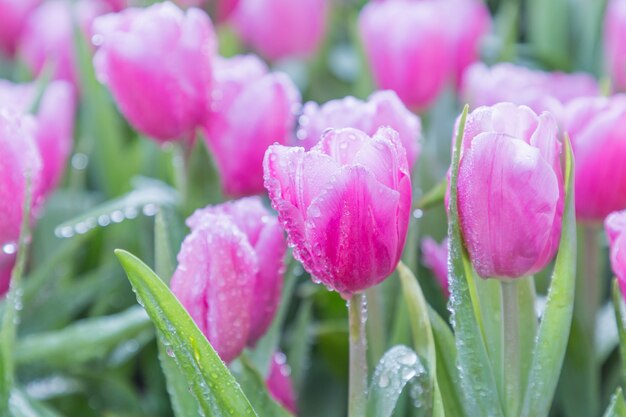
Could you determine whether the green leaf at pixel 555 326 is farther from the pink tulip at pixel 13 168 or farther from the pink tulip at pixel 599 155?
the pink tulip at pixel 13 168

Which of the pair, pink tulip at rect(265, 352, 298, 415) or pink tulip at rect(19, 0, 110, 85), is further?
pink tulip at rect(19, 0, 110, 85)

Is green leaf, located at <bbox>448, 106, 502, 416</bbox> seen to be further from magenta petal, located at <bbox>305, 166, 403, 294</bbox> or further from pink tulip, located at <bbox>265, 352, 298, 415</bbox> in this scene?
pink tulip, located at <bbox>265, 352, 298, 415</bbox>

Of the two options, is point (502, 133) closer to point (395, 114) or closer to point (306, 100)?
point (395, 114)

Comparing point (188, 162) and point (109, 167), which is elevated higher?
point (188, 162)

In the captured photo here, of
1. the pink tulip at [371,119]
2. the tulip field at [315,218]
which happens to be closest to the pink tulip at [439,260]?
the tulip field at [315,218]

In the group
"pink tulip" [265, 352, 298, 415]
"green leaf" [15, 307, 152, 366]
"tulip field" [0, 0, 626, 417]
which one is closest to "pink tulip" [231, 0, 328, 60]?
"tulip field" [0, 0, 626, 417]

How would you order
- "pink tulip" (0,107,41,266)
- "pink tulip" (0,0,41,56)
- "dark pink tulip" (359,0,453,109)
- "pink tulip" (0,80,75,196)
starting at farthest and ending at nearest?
1. "pink tulip" (0,0,41,56)
2. "dark pink tulip" (359,0,453,109)
3. "pink tulip" (0,80,75,196)
4. "pink tulip" (0,107,41,266)

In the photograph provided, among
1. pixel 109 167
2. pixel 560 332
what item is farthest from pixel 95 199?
pixel 560 332
